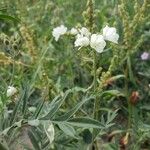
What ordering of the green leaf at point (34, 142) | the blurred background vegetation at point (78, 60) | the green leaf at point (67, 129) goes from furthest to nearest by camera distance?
the blurred background vegetation at point (78, 60) < the green leaf at point (34, 142) < the green leaf at point (67, 129)

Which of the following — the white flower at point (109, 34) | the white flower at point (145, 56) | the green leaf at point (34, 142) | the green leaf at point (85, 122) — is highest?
the white flower at point (109, 34)

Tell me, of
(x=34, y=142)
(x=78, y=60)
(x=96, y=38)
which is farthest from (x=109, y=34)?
(x=78, y=60)

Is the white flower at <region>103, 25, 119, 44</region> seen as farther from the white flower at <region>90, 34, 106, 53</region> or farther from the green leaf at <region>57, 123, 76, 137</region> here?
the green leaf at <region>57, 123, 76, 137</region>

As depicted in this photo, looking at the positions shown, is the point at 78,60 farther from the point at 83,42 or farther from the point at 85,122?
the point at 85,122

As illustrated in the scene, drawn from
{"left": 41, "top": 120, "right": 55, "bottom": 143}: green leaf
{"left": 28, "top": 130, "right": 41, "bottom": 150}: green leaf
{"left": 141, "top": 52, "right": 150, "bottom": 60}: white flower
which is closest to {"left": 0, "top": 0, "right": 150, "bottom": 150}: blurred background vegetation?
{"left": 141, "top": 52, "right": 150, "bottom": 60}: white flower

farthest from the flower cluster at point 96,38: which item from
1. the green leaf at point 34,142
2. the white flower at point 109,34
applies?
the green leaf at point 34,142

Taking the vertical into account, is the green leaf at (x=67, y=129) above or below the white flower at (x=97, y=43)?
below

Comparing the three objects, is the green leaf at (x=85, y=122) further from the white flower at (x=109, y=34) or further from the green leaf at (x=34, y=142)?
the white flower at (x=109, y=34)

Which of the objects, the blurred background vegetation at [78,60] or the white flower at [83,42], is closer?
the white flower at [83,42]
